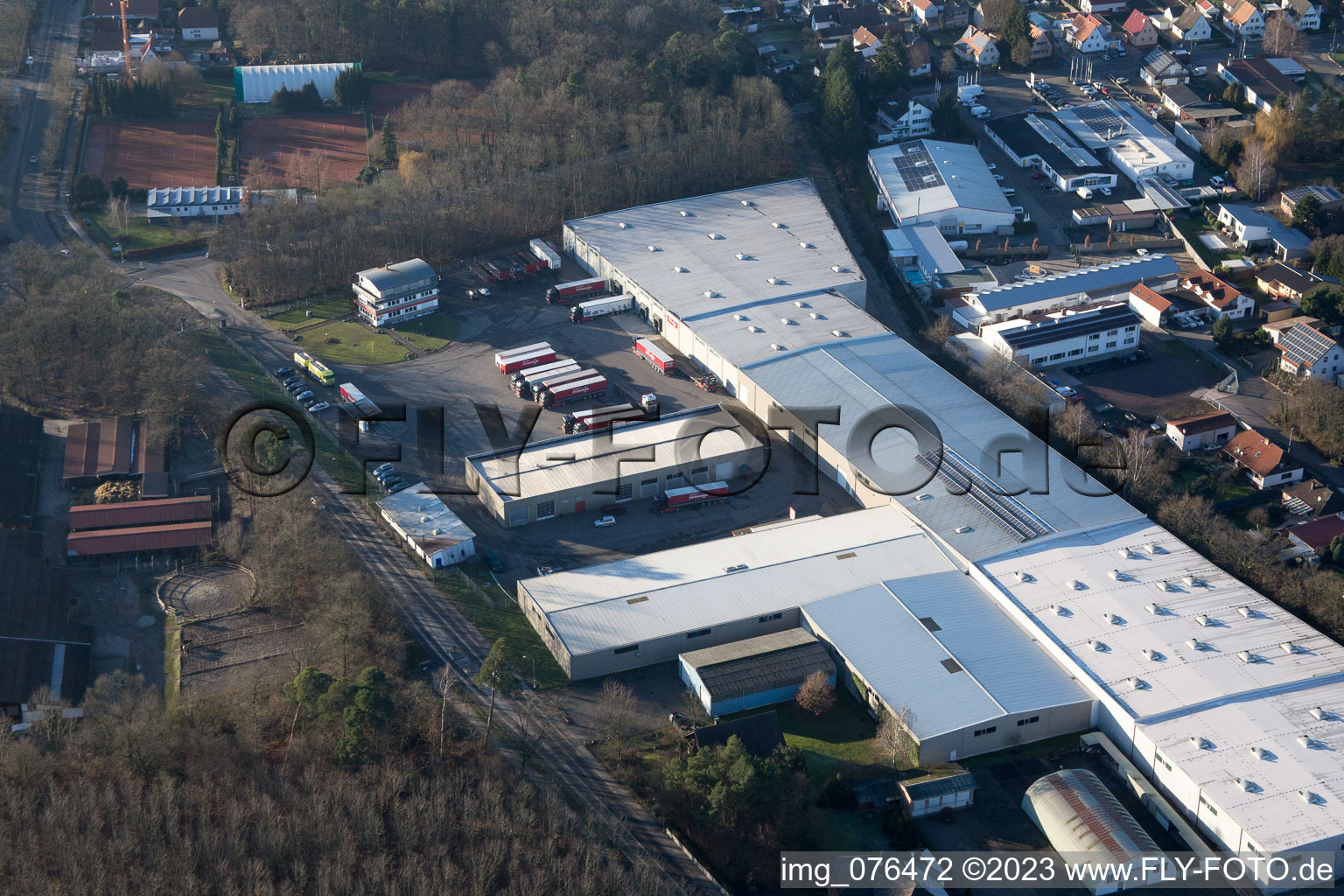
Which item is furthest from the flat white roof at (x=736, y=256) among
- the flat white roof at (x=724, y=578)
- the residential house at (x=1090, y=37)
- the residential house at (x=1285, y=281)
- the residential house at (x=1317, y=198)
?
the residential house at (x=1090, y=37)

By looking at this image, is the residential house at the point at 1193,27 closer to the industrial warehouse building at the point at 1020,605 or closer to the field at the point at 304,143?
the industrial warehouse building at the point at 1020,605

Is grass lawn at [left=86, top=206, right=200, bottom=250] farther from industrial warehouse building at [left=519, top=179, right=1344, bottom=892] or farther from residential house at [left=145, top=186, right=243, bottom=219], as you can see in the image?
industrial warehouse building at [left=519, top=179, right=1344, bottom=892]

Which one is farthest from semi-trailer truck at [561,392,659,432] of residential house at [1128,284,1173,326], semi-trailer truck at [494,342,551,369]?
residential house at [1128,284,1173,326]

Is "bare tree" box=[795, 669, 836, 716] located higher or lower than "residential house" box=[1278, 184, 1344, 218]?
lower

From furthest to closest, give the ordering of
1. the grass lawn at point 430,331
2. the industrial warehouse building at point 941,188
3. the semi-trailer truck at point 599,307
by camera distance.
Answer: the industrial warehouse building at point 941,188 → the semi-trailer truck at point 599,307 → the grass lawn at point 430,331

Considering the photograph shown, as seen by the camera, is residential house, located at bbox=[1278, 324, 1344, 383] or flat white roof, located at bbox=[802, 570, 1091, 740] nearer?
flat white roof, located at bbox=[802, 570, 1091, 740]

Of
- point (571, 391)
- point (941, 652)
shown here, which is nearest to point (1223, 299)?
point (941, 652)

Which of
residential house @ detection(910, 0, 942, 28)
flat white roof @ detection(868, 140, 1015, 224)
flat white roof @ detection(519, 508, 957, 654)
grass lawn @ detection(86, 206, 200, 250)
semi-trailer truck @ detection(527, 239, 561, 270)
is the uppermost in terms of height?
residential house @ detection(910, 0, 942, 28)
